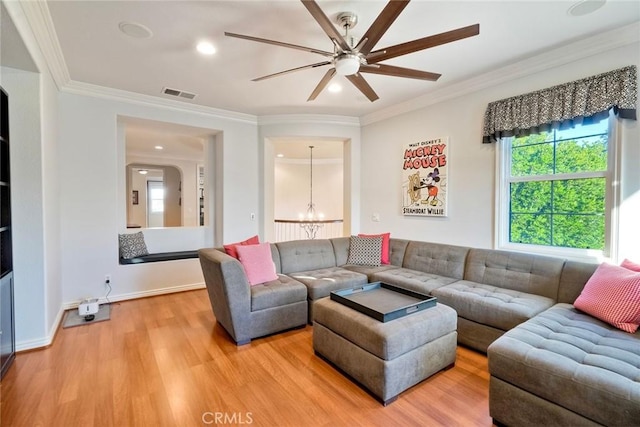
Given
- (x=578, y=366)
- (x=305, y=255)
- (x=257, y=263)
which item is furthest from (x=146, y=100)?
(x=578, y=366)

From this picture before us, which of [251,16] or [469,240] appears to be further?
[469,240]

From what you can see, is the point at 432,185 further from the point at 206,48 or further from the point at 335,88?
the point at 206,48

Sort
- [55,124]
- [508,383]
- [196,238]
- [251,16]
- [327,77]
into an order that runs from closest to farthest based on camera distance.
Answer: [508,383] < [251,16] < [327,77] < [55,124] < [196,238]

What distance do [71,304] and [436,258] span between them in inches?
176

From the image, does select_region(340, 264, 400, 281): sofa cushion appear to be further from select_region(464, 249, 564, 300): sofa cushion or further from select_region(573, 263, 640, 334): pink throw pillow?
select_region(573, 263, 640, 334): pink throw pillow

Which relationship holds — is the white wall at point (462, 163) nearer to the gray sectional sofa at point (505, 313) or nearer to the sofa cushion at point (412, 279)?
the gray sectional sofa at point (505, 313)

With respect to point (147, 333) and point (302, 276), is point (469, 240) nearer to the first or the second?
point (302, 276)

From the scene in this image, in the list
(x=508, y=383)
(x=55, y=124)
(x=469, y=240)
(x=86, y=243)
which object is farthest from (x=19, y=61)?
(x=469, y=240)

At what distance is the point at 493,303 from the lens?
2.51 meters

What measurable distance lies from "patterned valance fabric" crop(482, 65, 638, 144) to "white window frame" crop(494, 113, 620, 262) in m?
0.14

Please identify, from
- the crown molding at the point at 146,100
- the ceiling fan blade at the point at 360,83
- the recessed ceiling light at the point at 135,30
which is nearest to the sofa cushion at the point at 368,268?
the ceiling fan blade at the point at 360,83

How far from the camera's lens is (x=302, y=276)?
351 cm

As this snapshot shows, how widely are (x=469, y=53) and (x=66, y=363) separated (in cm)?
450

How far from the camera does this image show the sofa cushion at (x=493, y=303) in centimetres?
238
